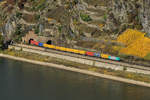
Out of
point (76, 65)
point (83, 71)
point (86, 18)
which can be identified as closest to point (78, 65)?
point (76, 65)

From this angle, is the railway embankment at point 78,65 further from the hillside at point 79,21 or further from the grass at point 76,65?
the hillside at point 79,21

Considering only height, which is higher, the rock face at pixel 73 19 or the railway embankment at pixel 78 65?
the rock face at pixel 73 19

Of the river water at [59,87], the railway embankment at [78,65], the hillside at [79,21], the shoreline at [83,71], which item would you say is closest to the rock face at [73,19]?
the hillside at [79,21]

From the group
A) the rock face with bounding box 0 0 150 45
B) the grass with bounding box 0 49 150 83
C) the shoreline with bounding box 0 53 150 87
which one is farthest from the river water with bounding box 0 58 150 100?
the rock face with bounding box 0 0 150 45

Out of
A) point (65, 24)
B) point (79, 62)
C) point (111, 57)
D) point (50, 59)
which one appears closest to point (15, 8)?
point (65, 24)

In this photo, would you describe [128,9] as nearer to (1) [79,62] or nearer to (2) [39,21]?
(1) [79,62]

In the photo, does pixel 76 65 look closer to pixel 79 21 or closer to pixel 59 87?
pixel 59 87

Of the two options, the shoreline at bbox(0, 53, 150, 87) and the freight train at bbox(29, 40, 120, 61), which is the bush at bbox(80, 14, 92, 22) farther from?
the shoreline at bbox(0, 53, 150, 87)
